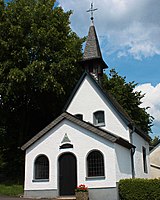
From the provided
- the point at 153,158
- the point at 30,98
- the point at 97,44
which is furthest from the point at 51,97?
the point at 153,158

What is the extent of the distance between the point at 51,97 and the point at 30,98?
203 centimetres

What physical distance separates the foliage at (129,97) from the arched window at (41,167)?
17.1 metres

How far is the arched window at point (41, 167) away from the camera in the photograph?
16.8 meters

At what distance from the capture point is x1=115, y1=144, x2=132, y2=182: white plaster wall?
1532 cm

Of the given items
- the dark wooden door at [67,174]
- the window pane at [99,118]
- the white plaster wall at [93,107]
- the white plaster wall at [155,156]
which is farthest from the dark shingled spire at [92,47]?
the white plaster wall at [155,156]

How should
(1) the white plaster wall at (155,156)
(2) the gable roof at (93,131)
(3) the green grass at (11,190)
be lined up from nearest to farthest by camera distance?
(2) the gable roof at (93,131) → (3) the green grass at (11,190) → (1) the white plaster wall at (155,156)

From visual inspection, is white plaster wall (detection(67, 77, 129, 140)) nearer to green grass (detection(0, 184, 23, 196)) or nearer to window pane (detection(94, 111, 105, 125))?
window pane (detection(94, 111, 105, 125))

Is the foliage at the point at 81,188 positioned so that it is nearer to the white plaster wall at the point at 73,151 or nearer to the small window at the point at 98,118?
the white plaster wall at the point at 73,151

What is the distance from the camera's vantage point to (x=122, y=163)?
16.2 meters

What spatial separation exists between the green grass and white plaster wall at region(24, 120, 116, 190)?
143 cm

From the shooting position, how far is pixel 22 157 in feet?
82.2

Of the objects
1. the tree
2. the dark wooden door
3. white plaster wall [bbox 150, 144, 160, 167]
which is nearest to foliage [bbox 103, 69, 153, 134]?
white plaster wall [bbox 150, 144, 160, 167]

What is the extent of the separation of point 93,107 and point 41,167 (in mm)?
5736

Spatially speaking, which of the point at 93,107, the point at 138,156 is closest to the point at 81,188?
the point at 93,107
